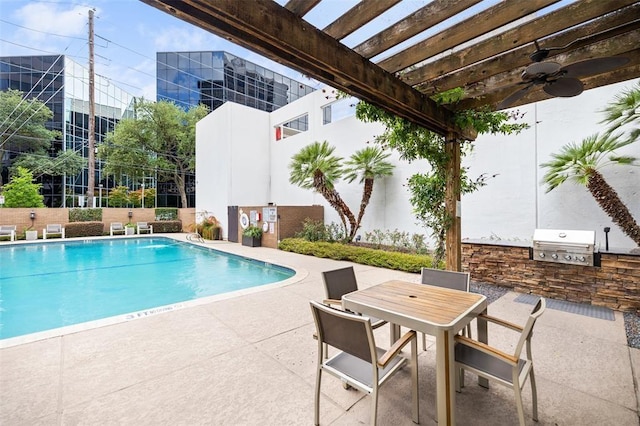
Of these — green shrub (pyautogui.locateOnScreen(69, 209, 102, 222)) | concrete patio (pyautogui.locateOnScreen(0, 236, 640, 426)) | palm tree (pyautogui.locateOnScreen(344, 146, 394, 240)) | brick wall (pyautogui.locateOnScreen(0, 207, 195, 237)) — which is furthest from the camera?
green shrub (pyautogui.locateOnScreen(69, 209, 102, 222))

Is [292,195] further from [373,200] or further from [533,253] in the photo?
[533,253]

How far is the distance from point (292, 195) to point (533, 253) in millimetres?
9780

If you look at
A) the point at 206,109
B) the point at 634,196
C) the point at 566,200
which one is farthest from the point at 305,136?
the point at 206,109

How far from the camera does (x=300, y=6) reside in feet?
7.08

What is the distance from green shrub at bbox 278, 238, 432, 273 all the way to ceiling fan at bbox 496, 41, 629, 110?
159 inches

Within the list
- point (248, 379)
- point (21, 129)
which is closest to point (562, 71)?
point (248, 379)

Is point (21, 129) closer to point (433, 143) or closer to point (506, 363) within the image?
point (433, 143)

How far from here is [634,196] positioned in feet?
16.1

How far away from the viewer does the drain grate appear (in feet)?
12.5

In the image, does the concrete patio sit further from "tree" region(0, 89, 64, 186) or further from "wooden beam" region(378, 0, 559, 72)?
"tree" region(0, 89, 64, 186)

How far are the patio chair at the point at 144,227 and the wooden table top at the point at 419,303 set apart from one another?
54.7ft

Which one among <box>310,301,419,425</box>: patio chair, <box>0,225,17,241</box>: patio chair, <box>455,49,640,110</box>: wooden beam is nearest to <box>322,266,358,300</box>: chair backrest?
<box>310,301,419,425</box>: patio chair

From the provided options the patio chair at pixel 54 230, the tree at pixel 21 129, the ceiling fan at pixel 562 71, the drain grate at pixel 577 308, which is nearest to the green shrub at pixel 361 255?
the drain grate at pixel 577 308

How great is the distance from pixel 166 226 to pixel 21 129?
13499 mm
